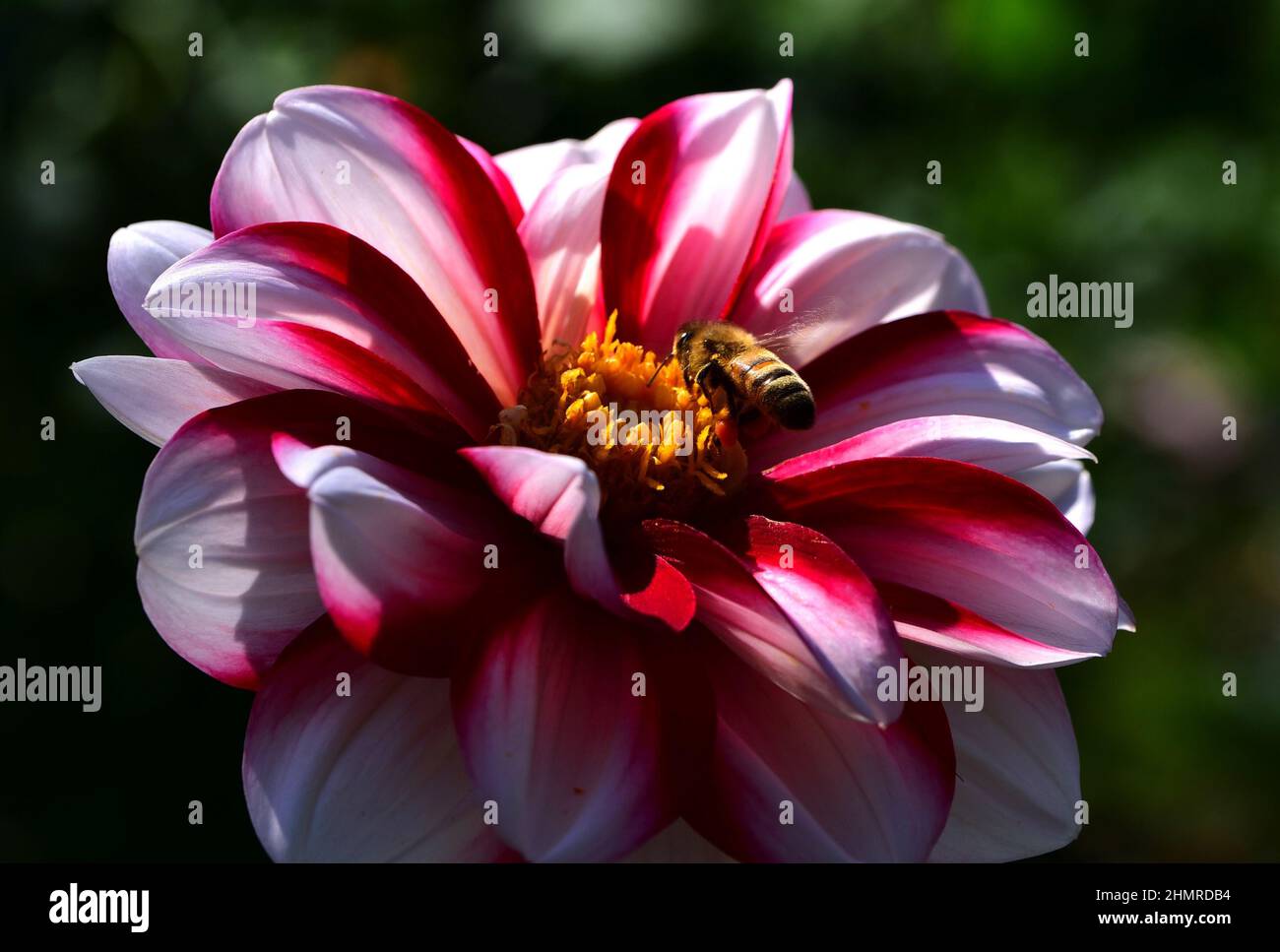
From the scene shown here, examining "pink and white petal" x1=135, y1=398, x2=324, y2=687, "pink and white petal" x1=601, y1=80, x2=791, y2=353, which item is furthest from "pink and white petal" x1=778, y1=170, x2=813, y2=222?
"pink and white petal" x1=135, y1=398, x2=324, y2=687

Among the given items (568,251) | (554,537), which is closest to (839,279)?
(568,251)

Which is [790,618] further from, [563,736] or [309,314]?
[309,314]

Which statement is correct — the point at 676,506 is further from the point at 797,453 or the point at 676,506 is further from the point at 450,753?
the point at 450,753

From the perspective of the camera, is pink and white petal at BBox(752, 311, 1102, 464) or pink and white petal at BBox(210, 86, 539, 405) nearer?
pink and white petal at BBox(210, 86, 539, 405)

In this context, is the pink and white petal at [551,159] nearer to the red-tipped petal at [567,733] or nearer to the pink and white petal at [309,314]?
the pink and white petal at [309,314]

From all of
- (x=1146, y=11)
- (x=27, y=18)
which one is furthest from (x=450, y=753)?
(x=1146, y=11)

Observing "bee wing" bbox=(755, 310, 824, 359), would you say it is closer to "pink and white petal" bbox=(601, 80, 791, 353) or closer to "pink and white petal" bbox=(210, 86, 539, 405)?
"pink and white petal" bbox=(601, 80, 791, 353)
